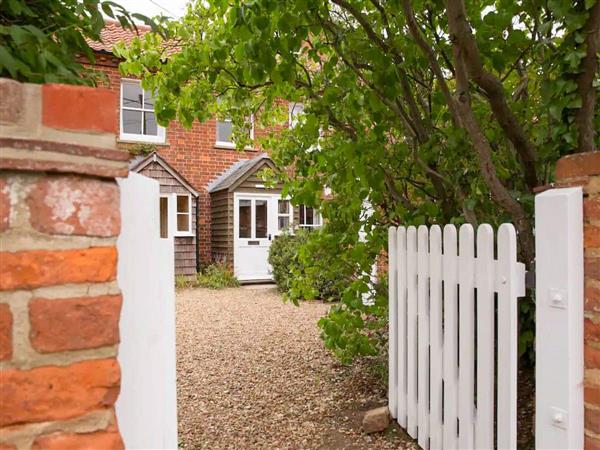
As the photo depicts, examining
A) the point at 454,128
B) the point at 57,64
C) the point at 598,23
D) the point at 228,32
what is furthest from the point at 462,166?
the point at 57,64

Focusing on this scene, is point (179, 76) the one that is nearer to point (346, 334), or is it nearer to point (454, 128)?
point (454, 128)

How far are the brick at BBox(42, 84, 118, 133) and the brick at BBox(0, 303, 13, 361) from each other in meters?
0.33

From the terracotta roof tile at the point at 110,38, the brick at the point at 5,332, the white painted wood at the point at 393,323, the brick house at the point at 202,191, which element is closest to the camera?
the brick at the point at 5,332

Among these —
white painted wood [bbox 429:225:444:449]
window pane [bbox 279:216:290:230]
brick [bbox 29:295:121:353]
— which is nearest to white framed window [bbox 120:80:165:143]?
window pane [bbox 279:216:290:230]

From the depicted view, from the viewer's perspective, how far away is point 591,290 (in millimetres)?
1704

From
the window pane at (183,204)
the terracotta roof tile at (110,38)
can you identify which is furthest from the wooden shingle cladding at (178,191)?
the terracotta roof tile at (110,38)

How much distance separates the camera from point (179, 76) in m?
3.66

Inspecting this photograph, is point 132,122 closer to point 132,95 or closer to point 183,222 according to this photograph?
point 132,95

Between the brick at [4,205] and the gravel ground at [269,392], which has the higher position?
the brick at [4,205]

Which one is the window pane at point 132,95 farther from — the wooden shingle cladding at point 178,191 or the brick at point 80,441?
the brick at point 80,441

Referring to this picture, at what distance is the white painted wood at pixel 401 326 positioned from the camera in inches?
119

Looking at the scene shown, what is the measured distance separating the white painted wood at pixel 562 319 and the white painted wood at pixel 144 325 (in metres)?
1.30

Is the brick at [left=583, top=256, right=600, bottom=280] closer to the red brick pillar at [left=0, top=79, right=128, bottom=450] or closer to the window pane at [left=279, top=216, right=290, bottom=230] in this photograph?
the red brick pillar at [left=0, top=79, right=128, bottom=450]

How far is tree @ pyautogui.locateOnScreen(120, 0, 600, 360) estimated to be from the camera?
2.33 metres
